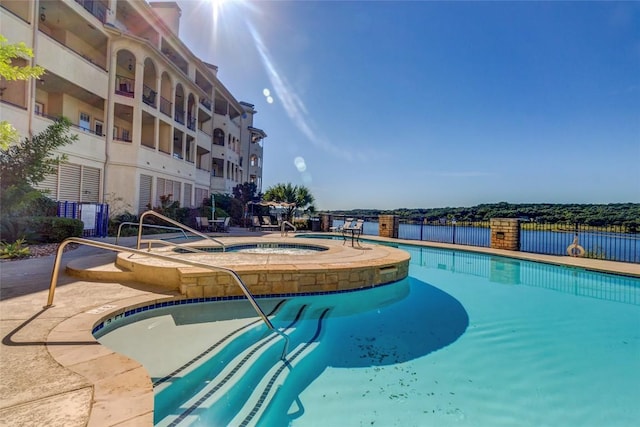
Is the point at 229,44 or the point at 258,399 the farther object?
the point at 229,44

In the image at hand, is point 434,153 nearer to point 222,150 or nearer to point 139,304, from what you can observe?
point 222,150

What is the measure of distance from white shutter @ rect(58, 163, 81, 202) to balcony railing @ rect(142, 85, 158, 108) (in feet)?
17.0

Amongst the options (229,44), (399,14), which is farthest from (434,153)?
(229,44)

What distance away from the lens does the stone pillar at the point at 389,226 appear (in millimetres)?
15062

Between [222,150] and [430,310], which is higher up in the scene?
[222,150]

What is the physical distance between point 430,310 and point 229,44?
39.7ft

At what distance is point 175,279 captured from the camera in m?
4.86

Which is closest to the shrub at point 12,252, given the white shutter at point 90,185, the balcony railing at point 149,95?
the white shutter at point 90,185

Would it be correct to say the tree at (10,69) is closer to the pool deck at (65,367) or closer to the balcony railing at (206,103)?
the pool deck at (65,367)

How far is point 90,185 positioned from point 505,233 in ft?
55.7

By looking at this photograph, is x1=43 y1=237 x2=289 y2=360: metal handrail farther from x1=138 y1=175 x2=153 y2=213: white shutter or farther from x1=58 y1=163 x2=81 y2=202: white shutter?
x1=138 y1=175 x2=153 y2=213: white shutter

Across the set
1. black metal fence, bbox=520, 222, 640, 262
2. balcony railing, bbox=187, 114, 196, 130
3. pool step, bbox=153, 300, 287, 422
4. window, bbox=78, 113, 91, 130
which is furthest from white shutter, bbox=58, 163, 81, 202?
black metal fence, bbox=520, 222, 640, 262

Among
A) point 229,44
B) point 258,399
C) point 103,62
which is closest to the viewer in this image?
point 258,399

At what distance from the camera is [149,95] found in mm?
15859
